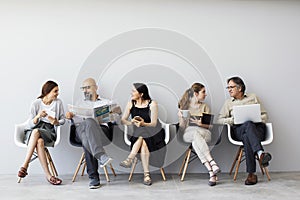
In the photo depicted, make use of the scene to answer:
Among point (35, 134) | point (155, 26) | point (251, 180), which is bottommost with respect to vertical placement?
point (251, 180)

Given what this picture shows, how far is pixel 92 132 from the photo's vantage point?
4031mm

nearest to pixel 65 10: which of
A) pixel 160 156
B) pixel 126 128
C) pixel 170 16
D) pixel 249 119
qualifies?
pixel 170 16

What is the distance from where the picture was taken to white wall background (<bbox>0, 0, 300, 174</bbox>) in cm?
466

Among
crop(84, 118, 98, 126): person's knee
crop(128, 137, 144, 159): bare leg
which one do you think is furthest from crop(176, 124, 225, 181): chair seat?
crop(84, 118, 98, 126): person's knee

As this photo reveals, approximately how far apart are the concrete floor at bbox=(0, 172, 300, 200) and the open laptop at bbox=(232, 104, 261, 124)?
27.0 inches

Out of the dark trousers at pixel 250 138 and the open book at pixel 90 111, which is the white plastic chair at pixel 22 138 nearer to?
the open book at pixel 90 111

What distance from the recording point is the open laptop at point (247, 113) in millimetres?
4246

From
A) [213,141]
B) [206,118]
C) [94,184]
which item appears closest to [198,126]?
[206,118]

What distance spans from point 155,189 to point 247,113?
4.48 feet

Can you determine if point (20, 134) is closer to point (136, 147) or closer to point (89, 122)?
point (89, 122)

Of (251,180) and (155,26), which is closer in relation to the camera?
(251,180)

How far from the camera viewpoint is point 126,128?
171 inches

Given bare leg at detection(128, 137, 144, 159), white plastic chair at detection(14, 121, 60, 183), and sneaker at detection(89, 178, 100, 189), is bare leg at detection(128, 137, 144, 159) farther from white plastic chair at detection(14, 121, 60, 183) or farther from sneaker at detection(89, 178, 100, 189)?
white plastic chair at detection(14, 121, 60, 183)

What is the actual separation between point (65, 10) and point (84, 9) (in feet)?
0.78
